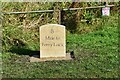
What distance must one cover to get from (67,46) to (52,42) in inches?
45.7

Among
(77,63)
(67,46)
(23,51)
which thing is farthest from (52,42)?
(67,46)

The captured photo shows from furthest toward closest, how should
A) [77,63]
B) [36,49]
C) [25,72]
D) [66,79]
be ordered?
[36,49], [77,63], [25,72], [66,79]

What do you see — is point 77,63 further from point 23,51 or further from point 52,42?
point 23,51

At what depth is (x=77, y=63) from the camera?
6582 mm

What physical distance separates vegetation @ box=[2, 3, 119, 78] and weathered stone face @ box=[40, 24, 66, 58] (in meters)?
0.30

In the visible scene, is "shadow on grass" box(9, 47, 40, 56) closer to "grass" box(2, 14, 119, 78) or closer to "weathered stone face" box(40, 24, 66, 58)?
"grass" box(2, 14, 119, 78)

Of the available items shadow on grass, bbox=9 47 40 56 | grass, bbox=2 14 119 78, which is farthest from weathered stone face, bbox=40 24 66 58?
shadow on grass, bbox=9 47 40 56

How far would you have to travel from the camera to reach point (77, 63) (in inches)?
259

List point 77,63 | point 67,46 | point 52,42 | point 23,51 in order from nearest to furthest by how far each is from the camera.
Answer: point 77,63 < point 52,42 < point 23,51 < point 67,46

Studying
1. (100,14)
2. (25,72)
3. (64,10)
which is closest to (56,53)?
(25,72)

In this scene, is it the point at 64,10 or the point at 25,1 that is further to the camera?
the point at 64,10

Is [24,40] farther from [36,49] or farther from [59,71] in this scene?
[59,71]

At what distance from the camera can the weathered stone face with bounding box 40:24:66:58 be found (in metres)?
6.96

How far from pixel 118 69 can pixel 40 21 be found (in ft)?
10.4
